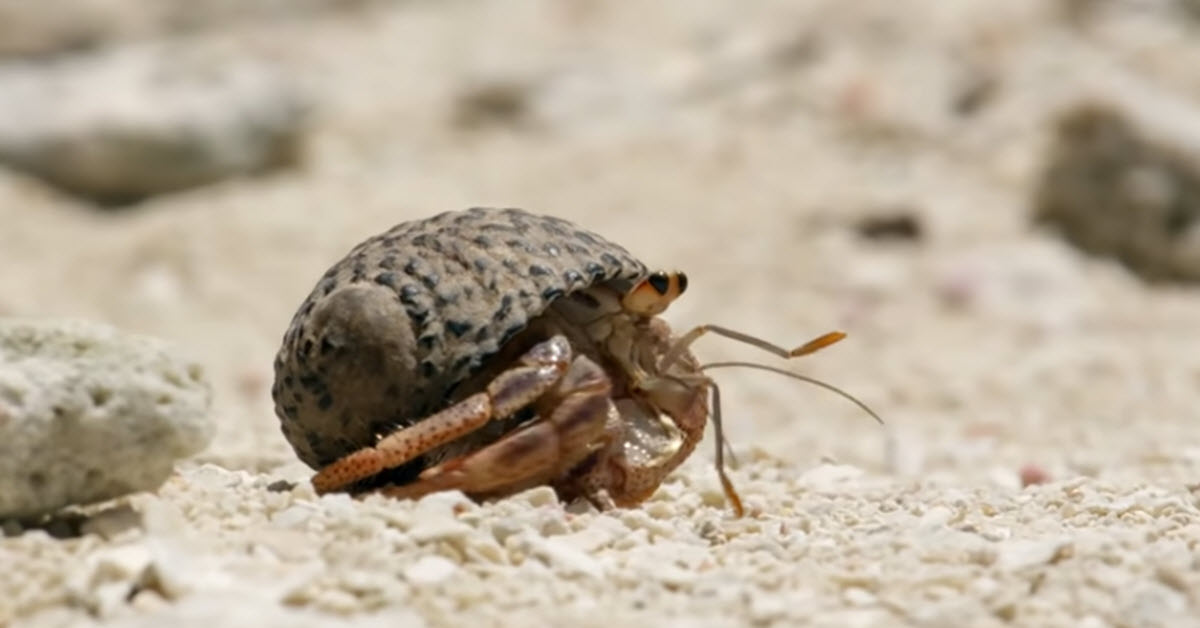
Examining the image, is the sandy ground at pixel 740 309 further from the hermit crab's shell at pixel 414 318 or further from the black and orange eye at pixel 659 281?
the black and orange eye at pixel 659 281

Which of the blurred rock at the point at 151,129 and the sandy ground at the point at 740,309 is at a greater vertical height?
the blurred rock at the point at 151,129

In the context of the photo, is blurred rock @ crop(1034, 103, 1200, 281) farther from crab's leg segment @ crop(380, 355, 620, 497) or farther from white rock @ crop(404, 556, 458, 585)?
white rock @ crop(404, 556, 458, 585)

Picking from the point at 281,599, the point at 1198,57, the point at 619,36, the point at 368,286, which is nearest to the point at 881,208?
the point at 1198,57

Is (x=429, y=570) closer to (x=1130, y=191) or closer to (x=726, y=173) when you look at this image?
(x=1130, y=191)

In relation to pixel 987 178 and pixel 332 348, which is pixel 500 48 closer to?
pixel 987 178

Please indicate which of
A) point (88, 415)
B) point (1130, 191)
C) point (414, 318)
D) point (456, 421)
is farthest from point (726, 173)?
point (88, 415)

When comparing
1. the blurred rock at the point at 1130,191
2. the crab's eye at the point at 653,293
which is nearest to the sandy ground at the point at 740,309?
the blurred rock at the point at 1130,191

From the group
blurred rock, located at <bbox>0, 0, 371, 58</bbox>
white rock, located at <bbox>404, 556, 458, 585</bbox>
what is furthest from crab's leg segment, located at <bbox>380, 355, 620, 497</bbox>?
blurred rock, located at <bbox>0, 0, 371, 58</bbox>
